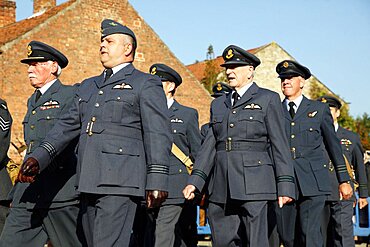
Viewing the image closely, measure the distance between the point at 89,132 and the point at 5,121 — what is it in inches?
92.5

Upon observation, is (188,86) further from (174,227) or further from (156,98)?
(156,98)

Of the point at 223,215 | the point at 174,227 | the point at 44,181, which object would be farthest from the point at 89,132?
the point at 174,227

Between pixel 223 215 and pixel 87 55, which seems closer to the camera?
pixel 223 215

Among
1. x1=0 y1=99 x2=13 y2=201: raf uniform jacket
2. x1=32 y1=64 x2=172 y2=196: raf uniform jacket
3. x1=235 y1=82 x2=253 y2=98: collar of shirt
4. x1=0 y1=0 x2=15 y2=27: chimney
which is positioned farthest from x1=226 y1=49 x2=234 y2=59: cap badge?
x1=0 y1=0 x2=15 y2=27: chimney

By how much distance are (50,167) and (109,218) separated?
1.39 m

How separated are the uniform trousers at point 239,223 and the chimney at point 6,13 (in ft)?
85.6

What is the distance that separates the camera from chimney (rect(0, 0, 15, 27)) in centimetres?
3117

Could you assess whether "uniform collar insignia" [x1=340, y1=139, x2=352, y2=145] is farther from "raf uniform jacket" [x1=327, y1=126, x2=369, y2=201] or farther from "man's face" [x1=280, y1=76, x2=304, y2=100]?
"man's face" [x1=280, y1=76, x2=304, y2=100]

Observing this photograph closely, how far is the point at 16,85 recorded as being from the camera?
23359mm

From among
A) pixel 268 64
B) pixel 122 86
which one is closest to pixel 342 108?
pixel 268 64

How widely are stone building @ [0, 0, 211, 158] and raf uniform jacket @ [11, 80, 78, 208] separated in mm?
15770

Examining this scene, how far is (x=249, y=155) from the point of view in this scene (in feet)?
21.9

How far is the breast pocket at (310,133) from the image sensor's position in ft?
26.6

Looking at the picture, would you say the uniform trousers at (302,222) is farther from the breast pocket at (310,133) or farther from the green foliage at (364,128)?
the green foliage at (364,128)
